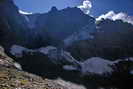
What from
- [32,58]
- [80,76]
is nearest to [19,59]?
[32,58]

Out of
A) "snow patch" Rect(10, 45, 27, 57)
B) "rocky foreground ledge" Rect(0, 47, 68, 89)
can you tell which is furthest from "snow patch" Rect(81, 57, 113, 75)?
"rocky foreground ledge" Rect(0, 47, 68, 89)

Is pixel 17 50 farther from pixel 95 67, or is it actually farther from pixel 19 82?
pixel 19 82

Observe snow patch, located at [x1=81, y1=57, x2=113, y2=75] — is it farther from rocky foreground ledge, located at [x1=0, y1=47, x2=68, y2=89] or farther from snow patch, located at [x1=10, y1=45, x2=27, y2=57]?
rocky foreground ledge, located at [x1=0, y1=47, x2=68, y2=89]

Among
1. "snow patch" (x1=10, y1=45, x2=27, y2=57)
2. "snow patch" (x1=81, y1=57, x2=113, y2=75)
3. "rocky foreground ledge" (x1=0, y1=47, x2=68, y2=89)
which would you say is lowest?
"rocky foreground ledge" (x1=0, y1=47, x2=68, y2=89)

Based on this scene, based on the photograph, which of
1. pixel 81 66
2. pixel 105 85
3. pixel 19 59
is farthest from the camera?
pixel 81 66

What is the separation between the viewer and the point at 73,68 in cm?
17488

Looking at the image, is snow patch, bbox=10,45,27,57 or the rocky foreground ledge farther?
snow patch, bbox=10,45,27,57

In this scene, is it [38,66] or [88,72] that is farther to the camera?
[88,72]

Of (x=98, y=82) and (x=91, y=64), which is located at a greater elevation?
(x=91, y=64)

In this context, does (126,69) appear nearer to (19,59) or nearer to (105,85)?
(105,85)

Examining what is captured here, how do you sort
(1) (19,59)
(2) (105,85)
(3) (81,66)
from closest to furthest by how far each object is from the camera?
1. (2) (105,85)
2. (1) (19,59)
3. (3) (81,66)

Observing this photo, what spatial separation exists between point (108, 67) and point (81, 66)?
78.5 ft

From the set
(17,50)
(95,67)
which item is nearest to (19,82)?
(17,50)

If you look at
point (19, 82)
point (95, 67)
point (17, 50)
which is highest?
point (17, 50)
